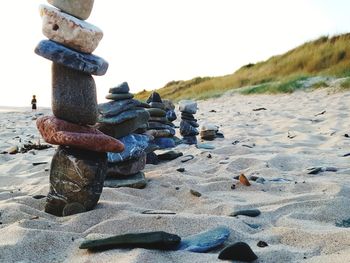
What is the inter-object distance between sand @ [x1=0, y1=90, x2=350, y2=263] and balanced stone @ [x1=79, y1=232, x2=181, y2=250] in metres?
0.04

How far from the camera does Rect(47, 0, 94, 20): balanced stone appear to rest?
3100 millimetres

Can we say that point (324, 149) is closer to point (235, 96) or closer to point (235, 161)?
point (235, 161)

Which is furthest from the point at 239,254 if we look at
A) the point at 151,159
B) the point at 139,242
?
the point at 151,159

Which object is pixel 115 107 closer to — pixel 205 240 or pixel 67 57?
pixel 67 57

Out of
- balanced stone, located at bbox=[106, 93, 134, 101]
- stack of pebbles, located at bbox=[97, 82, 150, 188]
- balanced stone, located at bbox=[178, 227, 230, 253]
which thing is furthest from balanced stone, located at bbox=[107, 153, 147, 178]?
balanced stone, located at bbox=[178, 227, 230, 253]

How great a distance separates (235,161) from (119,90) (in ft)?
4.98

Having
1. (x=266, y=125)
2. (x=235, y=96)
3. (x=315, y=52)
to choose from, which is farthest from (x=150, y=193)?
(x=315, y=52)

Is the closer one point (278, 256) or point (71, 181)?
point (278, 256)

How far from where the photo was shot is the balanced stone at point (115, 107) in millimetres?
4258

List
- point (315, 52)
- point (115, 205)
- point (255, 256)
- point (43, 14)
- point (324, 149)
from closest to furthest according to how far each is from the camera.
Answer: point (255, 256) < point (43, 14) < point (115, 205) < point (324, 149) < point (315, 52)

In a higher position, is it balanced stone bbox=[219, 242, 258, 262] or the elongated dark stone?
balanced stone bbox=[219, 242, 258, 262]

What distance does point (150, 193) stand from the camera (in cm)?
388

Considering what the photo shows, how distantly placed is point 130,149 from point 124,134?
22 cm

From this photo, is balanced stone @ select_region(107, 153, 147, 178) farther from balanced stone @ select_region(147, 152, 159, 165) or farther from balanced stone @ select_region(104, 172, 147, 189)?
balanced stone @ select_region(147, 152, 159, 165)
